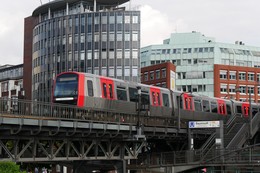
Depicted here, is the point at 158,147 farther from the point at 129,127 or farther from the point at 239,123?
the point at 129,127

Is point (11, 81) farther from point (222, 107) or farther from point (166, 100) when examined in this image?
point (166, 100)

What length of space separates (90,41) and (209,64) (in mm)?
32492

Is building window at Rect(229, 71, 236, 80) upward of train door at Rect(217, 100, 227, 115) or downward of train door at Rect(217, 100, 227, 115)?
upward

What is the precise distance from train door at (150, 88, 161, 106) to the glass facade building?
135 feet

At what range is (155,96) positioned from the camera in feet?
162

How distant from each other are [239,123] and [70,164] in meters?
18.0

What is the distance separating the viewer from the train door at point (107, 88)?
4231cm

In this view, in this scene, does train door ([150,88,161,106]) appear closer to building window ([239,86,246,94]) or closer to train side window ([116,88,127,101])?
train side window ([116,88,127,101])

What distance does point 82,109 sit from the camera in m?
37.5

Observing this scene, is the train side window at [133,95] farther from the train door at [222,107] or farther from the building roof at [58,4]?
the building roof at [58,4]

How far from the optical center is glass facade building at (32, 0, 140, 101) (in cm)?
9156

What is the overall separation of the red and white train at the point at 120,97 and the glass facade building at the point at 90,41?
34767 millimetres

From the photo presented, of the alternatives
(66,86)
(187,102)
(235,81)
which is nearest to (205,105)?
(187,102)

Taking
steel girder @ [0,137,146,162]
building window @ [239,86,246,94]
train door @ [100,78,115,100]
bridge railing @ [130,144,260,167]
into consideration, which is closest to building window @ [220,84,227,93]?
building window @ [239,86,246,94]
